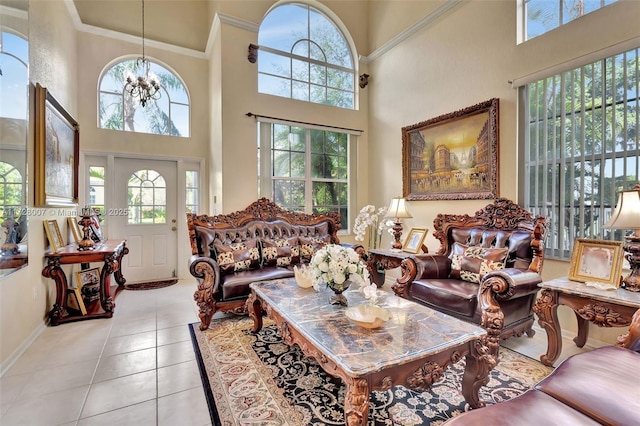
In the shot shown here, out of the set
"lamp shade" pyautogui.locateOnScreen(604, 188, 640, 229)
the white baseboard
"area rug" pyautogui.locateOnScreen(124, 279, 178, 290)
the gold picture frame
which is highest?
"lamp shade" pyautogui.locateOnScreen(604, 188, 640, 229)

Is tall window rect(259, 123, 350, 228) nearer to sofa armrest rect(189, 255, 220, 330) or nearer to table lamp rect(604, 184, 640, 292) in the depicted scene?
sofa armrest rect(189, 255, 220, 330)

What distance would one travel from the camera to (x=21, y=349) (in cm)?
240

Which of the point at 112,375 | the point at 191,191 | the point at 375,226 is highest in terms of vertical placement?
the point at 191,191

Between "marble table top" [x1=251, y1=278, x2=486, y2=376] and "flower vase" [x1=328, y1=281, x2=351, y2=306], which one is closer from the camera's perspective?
"marble table top" [x1=251, y1=278, x2=486, y2=376]

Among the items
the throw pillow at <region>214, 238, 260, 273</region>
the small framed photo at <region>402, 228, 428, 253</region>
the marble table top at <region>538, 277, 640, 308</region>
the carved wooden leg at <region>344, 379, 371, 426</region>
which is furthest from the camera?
the small framed photo at <region>402, 228, 428, 253</region>

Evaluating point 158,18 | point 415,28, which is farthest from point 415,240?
point 158,18

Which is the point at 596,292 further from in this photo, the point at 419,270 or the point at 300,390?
the point at 300,390

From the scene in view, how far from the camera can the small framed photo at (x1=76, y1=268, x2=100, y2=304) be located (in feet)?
11.5

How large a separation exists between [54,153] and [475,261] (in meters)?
4.43

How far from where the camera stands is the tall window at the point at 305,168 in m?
4.62

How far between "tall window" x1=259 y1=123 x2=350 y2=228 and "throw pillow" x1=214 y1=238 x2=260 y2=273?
50.6 inches

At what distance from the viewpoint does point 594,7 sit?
261cm

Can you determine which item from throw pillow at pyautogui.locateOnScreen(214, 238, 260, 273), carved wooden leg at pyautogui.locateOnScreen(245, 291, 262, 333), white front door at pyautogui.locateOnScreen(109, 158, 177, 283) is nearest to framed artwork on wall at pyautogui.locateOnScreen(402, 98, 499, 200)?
throw pillow at pyautogui.locateOnScreen(214, 238, 260, 273)

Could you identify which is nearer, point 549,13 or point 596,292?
point 596,292
